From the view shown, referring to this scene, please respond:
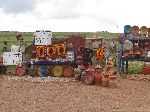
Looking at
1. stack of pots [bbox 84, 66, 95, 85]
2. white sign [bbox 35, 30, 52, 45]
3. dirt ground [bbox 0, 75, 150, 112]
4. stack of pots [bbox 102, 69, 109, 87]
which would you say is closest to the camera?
dirt ground [bbox 0, 75, 150, 112]

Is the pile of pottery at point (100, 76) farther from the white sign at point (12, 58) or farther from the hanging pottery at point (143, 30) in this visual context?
the hanging pottery at point (143, 30)

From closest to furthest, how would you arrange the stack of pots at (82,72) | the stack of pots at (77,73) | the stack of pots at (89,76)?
the stack of pots at (89,76) → the stack of pots at (82,72) → the stack of pots at (77,73)

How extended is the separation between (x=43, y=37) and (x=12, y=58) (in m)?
1.91

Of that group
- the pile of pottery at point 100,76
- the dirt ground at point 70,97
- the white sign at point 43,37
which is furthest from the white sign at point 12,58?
the pile of pottery at point 100,76

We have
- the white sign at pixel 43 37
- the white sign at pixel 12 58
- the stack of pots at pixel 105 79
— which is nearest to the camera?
the stack of pots at pixel 105 79

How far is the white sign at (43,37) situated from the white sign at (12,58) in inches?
45.4

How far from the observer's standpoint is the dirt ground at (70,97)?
13727 mm

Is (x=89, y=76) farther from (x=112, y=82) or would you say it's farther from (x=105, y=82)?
(x=112, y=82)

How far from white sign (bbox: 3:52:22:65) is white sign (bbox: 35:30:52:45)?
1.15 m

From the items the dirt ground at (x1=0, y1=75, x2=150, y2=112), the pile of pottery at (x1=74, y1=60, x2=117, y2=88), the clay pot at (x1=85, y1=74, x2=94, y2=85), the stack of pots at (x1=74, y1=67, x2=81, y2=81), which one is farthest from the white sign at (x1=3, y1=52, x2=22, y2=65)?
the clay pot at (x1=85, y1=74, x2=94, y2=85)

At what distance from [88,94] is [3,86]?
3704 mm

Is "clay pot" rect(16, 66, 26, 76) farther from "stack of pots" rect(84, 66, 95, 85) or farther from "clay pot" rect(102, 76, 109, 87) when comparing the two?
"clay pot" rect(102, 76, 109, 87)

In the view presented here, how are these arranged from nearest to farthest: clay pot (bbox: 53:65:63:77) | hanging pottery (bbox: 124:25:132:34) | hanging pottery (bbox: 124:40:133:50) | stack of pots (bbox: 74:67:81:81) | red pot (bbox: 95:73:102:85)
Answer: red pot (bbox: 95:73:102:85) < stack of pots (bbox: 74:67:81:81) < clay pot (bbox: 53:65:63:77) < hanging pottery (bbox: 124:40:133:50) < hanging pottery (bbox: 124:25:132:34)

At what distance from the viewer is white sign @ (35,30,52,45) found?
75.0 feet
